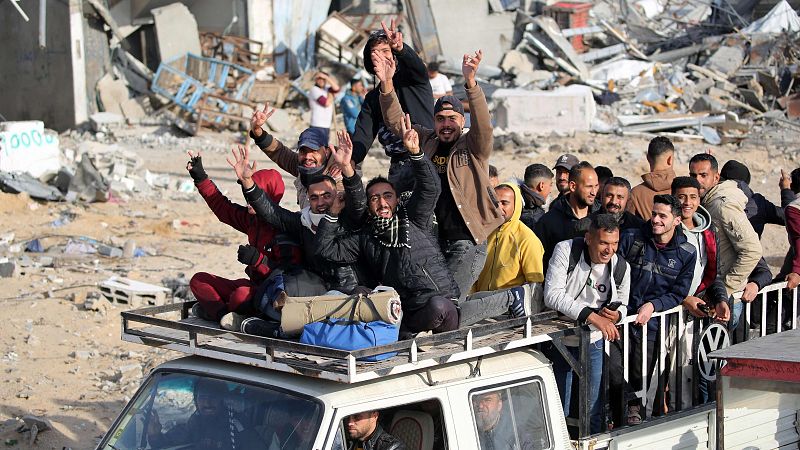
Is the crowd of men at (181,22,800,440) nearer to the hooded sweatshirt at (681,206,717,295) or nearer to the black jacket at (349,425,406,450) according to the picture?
the hooded sweatshirt at (681,206,717,295)

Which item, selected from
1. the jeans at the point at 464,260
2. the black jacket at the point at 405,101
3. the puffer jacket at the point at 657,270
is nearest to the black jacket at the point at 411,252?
the jeans at the point at 464,260

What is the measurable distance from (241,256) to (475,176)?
148cm

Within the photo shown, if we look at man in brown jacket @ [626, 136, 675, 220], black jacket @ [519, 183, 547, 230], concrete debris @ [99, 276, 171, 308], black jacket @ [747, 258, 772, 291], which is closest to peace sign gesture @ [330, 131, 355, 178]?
black jacket @ [519, 183, 547, 230]

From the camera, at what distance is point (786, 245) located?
Result: 15.4 metres

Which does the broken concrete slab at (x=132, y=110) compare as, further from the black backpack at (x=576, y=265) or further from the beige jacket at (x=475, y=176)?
the black backpack at (x=576, y=265)

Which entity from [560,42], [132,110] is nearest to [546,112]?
[560,42]

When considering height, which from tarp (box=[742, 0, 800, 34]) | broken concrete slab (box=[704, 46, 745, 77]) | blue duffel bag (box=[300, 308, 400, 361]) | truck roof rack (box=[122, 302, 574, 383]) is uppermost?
tarp (box=[742, 0, 800, 34])

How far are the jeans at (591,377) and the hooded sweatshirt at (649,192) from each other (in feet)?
7.23

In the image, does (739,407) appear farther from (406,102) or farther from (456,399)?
(406,102)

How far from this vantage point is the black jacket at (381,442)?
5152 millimetres

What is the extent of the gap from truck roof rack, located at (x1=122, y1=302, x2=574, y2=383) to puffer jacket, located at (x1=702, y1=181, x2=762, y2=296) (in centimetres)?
182

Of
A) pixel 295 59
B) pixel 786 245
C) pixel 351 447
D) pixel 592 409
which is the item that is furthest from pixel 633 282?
pixel 295 59

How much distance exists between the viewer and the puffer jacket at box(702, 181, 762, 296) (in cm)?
736

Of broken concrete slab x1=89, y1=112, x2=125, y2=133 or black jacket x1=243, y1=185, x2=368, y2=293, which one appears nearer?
black jacket x1=243, y1=185, x2=368, y2=293
